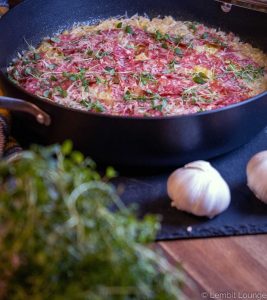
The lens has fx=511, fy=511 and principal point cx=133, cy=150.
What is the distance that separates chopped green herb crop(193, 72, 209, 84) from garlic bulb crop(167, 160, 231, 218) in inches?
15.2

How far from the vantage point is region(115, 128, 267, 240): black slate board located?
1054mm

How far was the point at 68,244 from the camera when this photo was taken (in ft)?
1.96

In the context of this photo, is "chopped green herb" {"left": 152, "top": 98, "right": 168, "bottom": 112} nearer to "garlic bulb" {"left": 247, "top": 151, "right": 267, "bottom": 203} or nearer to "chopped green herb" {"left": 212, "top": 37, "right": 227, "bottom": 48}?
"garlic bulb" {"left": 247, "top": 151, "right": 267, "bottom": 203}

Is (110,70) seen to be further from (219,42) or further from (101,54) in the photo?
(219,42)

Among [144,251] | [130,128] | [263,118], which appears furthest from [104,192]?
[263,118]

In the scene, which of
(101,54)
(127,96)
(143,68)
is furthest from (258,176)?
(101,54)

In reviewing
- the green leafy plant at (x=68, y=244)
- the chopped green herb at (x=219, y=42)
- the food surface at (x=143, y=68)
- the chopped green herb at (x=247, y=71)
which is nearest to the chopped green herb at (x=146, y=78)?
the food surface at (x=143, y=68)

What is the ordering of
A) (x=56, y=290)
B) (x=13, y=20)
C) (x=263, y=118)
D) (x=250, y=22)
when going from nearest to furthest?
(x=56, y=290) < (x=263, y=118) < (x=13, y=20) < (x=250, y=22)

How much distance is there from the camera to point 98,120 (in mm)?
1044

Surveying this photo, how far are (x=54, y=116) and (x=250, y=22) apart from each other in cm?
85


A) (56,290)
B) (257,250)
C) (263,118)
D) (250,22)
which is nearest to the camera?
(56,290)

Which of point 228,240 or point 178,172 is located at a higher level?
point 178,172

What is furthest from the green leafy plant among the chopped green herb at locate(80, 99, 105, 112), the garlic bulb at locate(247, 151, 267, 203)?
the chopped green herb at locate(80, 99, 105, 112)

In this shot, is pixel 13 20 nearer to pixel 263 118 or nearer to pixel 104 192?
pixel 263 118
